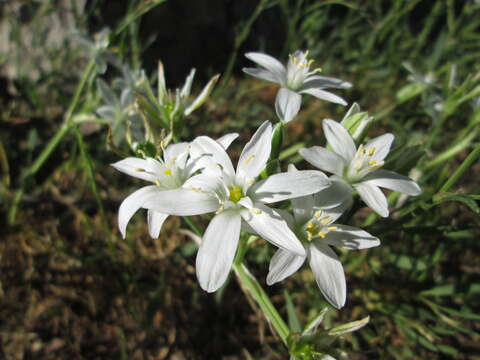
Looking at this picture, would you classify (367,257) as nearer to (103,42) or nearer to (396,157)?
(396,157)

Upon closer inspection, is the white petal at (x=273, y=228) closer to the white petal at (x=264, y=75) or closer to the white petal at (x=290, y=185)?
the white petal at (x=290, y=185)

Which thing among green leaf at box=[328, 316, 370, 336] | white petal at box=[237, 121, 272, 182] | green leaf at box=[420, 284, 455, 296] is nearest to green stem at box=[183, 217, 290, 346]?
green leaf at box=[328, 316, 370, 336]

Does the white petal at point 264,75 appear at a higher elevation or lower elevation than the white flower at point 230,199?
higher

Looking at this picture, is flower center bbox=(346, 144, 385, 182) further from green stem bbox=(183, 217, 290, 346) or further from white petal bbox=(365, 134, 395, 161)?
green stem bbox=(183, 217, 290, 346)

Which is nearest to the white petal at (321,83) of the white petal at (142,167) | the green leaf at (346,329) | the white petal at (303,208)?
the white petal at (303,208)

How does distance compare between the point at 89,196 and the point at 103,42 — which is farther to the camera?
the point at 89,196

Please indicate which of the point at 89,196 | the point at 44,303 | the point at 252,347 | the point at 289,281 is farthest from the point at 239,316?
the point at 89,196
